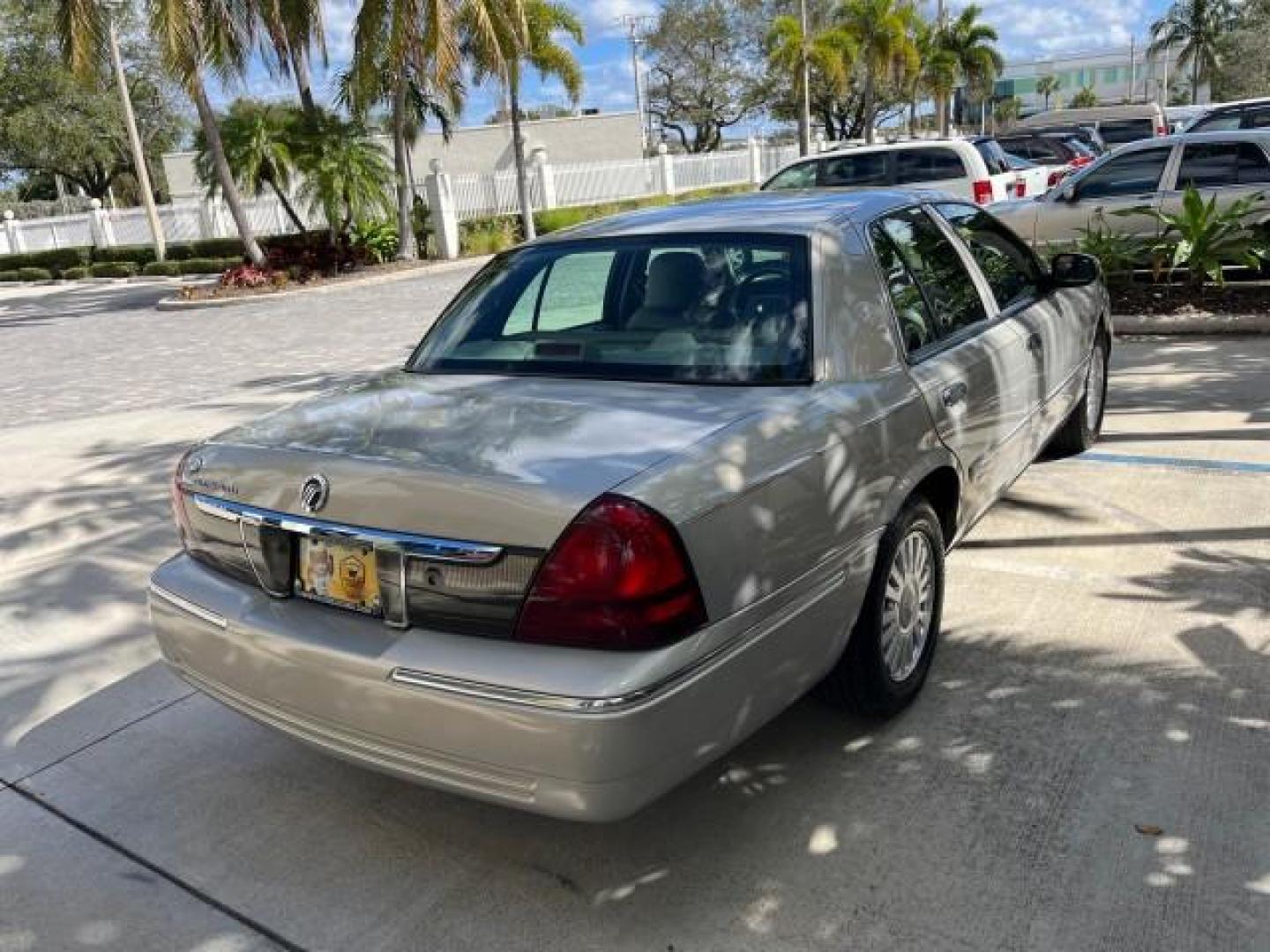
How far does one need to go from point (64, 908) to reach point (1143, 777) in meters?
2.88

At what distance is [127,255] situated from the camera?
3183 centimetres

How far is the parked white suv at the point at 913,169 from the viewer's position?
13305 millimetres

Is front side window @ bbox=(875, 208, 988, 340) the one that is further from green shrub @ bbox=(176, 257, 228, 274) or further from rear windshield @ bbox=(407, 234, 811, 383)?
green shrub @ bbox=(176, 257, 228, 274)

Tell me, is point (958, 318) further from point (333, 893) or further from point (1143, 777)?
point (333, 893)

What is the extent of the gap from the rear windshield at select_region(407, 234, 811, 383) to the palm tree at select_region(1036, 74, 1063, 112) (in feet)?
375

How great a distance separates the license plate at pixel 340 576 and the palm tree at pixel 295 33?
21974 mm

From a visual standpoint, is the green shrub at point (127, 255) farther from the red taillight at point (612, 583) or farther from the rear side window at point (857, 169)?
the red taillight at point (612, 583)

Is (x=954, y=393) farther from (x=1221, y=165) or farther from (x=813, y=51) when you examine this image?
(x=813, y=51)

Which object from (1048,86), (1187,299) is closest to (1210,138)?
(1187,299)

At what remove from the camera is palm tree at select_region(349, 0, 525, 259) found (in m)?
20.5

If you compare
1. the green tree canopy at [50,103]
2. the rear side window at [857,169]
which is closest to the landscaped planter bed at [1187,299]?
the rear side window at [857,169]

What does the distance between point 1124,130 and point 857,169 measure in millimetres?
13314

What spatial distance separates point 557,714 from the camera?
2270 mm

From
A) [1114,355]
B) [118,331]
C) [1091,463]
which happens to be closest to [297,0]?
[118,331]
